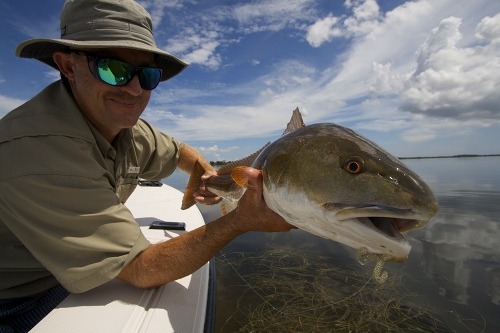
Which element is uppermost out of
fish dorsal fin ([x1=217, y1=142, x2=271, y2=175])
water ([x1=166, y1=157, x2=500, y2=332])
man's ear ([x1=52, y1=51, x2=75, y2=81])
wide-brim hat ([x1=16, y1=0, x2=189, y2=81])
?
wide-brim hat ([x1=16, y1=0, x2=189, y2=81])

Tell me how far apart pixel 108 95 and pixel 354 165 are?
211cm

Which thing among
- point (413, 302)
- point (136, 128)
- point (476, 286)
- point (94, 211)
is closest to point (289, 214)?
point (94, 211)

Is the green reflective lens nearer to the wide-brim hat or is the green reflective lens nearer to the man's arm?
the wide-brim hat

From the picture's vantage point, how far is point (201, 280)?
244cm

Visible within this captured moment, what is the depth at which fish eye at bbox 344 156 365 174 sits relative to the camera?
1375 millimetres

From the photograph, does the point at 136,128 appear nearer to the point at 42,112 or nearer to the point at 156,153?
the point at 156,153

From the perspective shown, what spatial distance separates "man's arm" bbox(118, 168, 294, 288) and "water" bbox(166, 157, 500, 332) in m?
1.77

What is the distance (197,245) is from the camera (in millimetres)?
1957

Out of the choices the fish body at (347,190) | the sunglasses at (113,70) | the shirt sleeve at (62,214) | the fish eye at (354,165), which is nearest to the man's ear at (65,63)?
the sunglasses at (113,70)

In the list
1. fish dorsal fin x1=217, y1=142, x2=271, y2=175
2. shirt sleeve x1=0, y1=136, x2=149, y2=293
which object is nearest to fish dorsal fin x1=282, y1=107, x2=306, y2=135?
fish dorsal fin x1=217, y1=142, x2=271, y2=175

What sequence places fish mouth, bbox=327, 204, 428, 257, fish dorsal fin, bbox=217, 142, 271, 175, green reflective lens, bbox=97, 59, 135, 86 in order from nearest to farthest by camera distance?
1. fish mouth, bbox=327, 204, 428, 257
2. green reflective lens, bbox=97, 59, 135, 86
3. fish dorsal fin, bbox=217, 142, 271, 175

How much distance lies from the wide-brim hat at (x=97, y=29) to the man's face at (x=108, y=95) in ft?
0.48

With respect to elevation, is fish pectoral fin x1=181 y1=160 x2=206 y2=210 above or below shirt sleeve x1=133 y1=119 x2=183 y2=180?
below

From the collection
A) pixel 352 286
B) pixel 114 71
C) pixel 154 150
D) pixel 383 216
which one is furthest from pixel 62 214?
pixel 352 286
